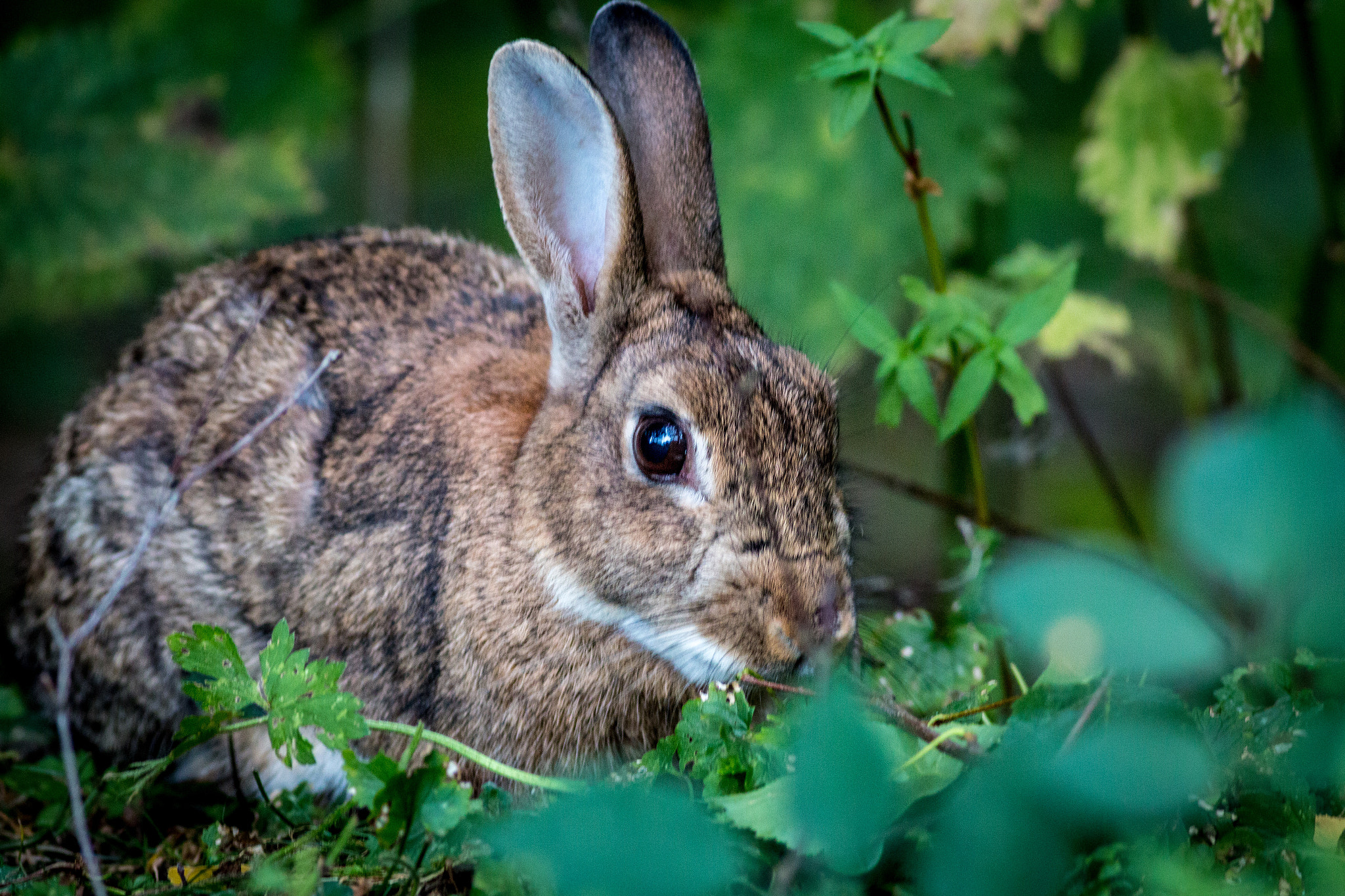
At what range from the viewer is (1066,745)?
172cm

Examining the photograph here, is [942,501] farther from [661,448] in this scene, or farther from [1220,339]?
[1220,339]

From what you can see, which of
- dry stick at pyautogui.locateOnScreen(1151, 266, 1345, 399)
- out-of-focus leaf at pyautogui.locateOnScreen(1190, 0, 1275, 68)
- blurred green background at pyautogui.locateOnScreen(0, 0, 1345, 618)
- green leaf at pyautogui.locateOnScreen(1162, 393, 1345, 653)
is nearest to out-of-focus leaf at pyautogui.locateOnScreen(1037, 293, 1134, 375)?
dry stick at pyautogui.locateOnScreen(1151, 266, 1345, 399)

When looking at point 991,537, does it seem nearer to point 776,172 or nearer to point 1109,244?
point 776,172

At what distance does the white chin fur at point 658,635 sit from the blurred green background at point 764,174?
94 centimetres

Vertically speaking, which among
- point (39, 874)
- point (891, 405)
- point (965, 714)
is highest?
point (891, 405)

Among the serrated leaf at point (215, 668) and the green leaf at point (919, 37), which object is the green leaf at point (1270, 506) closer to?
the green leaf at point (919, 37)

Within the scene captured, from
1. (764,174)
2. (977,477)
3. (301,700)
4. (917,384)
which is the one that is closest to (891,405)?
(917,384)

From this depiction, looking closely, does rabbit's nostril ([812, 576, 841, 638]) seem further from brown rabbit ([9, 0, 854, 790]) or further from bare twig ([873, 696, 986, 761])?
bare twig ([873, 696, 986, 761])

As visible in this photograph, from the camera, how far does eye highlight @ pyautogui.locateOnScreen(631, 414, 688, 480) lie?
114 inches

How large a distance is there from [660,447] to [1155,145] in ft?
7.87

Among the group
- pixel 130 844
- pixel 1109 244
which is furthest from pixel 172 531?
pixel 1109 244

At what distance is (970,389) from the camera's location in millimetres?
2855

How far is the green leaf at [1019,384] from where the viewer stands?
2.87 meters

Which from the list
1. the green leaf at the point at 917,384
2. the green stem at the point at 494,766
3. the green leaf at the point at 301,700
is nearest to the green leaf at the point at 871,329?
the green leaf at the point at 917,384
